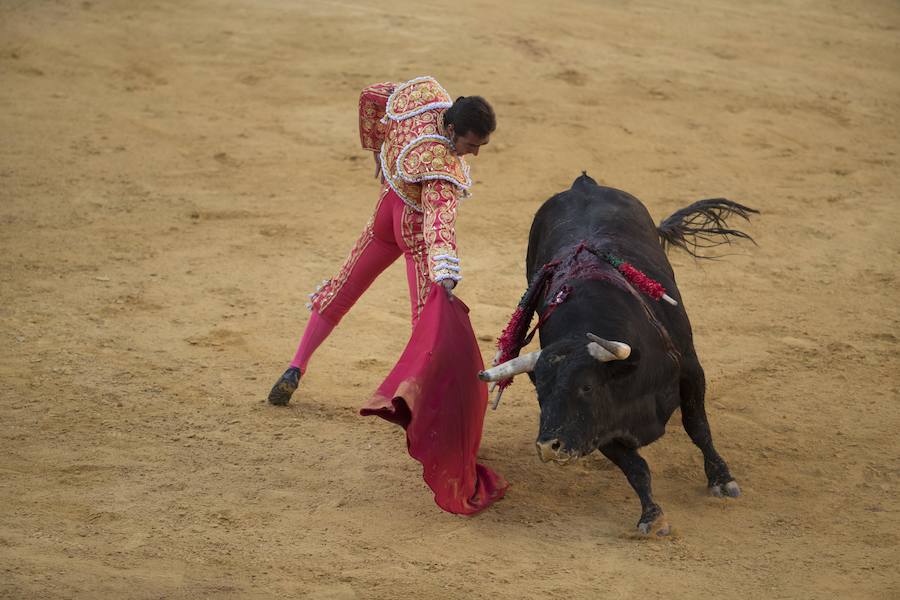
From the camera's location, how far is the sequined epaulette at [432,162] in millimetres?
4508

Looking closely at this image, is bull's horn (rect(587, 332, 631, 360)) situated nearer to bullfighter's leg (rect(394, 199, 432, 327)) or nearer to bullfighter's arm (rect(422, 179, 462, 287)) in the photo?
bullfighter's arm (rect(422, 179, 462, 287))

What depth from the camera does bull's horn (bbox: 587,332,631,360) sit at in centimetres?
397

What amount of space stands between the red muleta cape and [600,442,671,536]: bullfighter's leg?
518 mm

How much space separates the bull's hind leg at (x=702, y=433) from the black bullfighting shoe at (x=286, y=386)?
1772mm

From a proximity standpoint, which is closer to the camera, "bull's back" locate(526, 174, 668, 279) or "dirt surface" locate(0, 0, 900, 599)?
"dirt surface" locate(0, 0, 900, 599)

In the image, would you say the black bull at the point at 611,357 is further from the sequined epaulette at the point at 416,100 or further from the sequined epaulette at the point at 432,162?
the sequined epaulette at the point at 416,100

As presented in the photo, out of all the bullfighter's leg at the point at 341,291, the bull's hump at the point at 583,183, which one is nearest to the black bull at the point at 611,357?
the bull's hump at the point at 583,183

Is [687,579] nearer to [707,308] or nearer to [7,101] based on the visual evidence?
[707,308]

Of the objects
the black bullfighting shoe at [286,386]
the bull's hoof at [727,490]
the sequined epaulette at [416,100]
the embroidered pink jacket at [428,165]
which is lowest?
the black bullfighting shoe at [286,386]

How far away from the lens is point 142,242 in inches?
277

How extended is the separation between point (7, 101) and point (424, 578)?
267 inches

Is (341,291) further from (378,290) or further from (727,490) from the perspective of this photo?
(727,490)

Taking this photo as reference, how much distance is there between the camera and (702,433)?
180 inches

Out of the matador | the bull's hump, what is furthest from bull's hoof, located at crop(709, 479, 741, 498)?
the bull's hump
